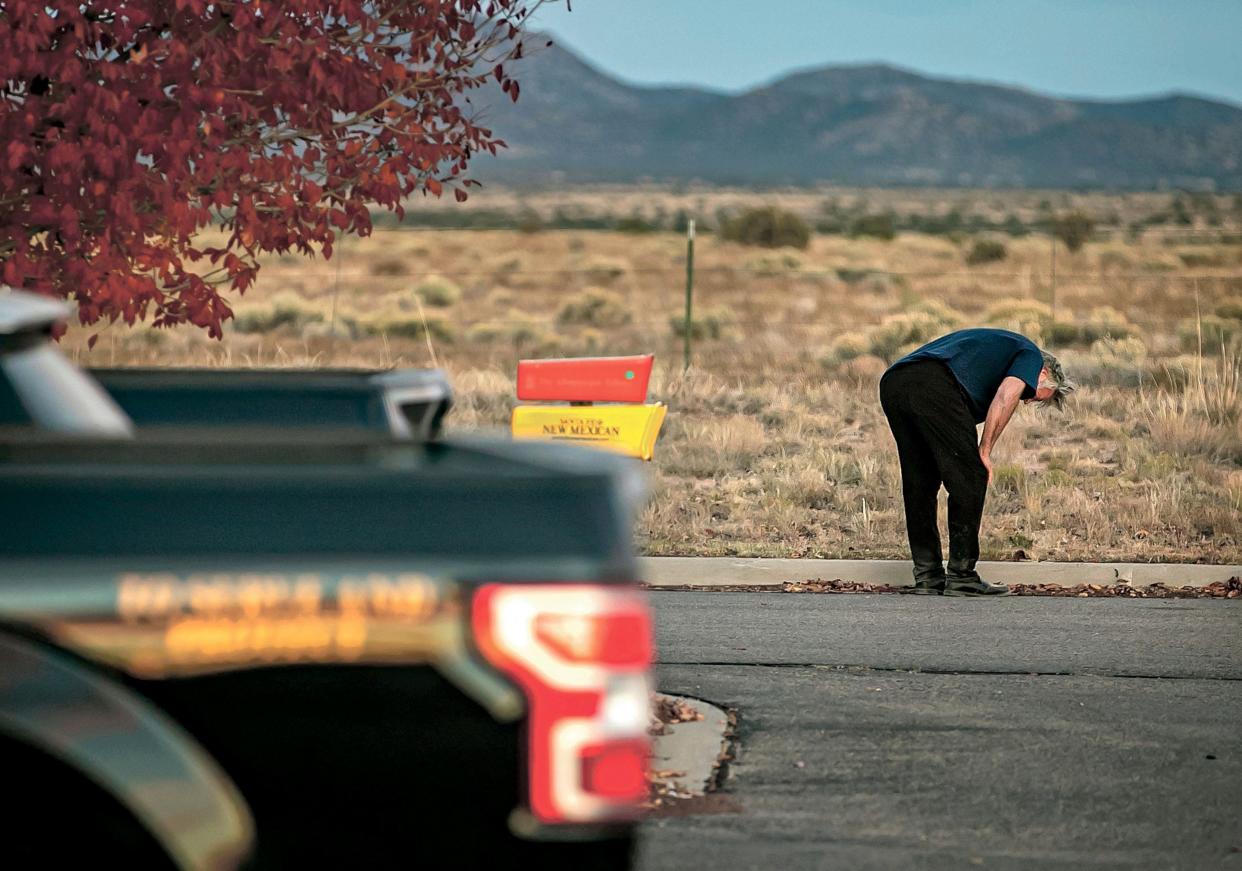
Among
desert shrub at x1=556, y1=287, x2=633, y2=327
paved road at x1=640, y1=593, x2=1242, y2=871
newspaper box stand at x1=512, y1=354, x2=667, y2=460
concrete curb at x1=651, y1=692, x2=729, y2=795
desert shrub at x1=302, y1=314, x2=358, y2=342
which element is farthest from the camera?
desert shrub at x1=556, y1=287, x2=633, y2=327

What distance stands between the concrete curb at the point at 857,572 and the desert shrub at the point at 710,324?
784 inches

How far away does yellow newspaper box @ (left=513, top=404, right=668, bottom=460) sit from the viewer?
30.8 feet

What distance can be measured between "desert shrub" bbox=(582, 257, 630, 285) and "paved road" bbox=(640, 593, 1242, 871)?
33011 mm

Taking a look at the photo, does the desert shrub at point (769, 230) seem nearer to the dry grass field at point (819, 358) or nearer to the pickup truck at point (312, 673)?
the dry grass field at point (819, 358)

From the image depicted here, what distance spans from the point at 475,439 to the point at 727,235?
59409 mm

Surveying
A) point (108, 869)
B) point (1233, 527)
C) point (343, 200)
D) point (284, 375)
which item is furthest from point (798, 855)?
point (1233, 527)

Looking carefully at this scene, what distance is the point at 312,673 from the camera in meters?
2.69

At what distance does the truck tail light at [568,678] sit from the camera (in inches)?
106

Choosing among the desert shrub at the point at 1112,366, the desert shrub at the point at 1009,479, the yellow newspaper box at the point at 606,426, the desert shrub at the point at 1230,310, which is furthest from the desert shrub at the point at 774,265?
the yellow newspaper box at the point at 606,426

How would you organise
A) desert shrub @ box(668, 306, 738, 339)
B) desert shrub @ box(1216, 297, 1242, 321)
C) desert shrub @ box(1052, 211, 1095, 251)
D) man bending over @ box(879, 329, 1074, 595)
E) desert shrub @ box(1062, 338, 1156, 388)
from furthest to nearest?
1. desert shrub @ box(1052, 211, 1095, 251)
2. desert shrub @ box(1216, 297, 1242, 321)
3. desert shrub @ box(668, 306, 738, 339)
4. desert shrub @ box(1062, 338, 1156, 388)
5. man bending over @ box(879, 329, 1074, 595)

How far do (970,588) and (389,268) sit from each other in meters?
42.9

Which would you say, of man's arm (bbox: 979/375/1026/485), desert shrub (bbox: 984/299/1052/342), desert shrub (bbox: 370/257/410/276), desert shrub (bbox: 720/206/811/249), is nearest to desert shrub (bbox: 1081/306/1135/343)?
desert shrub (bbox: 984/299/1052/342)

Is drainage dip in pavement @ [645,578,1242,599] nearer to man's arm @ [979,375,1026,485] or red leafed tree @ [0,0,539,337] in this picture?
man's arm @ [979,375,1026,485]

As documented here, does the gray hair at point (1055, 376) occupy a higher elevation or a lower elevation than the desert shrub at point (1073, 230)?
lower
